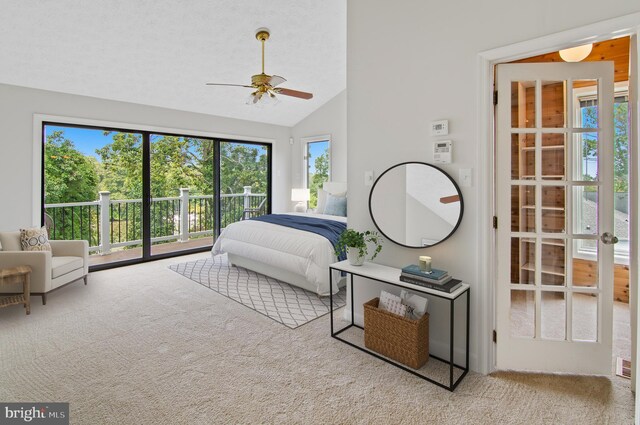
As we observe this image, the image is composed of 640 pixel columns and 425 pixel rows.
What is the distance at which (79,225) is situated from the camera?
5.21m

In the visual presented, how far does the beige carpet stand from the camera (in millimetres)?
1845

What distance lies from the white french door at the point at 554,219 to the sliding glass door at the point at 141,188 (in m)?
4.96

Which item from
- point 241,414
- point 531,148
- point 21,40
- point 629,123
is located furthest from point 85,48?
point 629,123

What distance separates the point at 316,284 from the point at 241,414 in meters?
1.77

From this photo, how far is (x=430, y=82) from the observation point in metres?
2.41

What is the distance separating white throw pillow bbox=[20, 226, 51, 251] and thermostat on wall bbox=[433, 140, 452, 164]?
414 cm

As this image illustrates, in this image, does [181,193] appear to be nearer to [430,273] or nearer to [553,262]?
[430,273]

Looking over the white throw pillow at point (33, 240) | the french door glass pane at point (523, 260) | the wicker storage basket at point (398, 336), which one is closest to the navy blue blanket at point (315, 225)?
the wicker storage basket at point (398, 336)

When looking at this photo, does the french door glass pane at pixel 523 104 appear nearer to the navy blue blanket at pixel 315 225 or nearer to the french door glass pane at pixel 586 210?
the french door glass pane at pixel 586 210

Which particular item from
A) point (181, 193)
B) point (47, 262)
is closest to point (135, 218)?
point (181, 193)

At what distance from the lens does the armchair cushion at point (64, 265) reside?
3475mm

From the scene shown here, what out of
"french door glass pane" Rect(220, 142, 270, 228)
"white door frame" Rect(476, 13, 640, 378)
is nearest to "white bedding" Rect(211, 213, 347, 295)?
"white door frame" Rect(476, 13, 640, 378)

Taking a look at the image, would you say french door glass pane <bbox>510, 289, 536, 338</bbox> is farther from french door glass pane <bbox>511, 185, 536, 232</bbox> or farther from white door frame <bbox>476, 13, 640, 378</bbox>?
french door glass pane <bbox>511, 185, 536, 232</bbox>

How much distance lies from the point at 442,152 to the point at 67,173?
519cm
